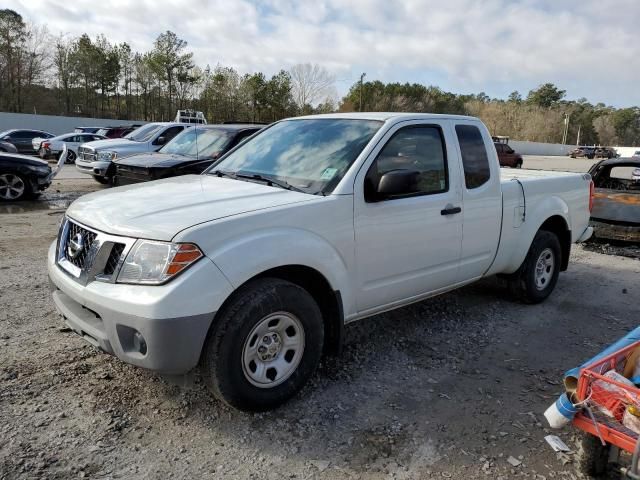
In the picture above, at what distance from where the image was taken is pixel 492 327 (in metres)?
4.82

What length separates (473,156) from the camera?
175 inches

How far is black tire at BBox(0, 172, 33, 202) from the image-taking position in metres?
10.9

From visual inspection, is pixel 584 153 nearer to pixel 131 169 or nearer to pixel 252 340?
pixel 131 169

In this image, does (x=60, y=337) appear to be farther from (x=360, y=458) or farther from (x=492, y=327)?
(x=492, y=327)

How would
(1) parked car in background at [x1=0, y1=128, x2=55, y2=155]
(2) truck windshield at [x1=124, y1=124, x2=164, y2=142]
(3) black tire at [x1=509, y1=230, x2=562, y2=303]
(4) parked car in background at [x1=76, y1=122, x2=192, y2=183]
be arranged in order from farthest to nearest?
(1) parked car in background at [x1=0, y1=128, x2=55, y2=155]
(2) truck windshield at [x1=124, y1=124, x2=164, y2=142]
(4) parked car in background at [x1=76, y1=122, x2=192, y2=183]
(3) black tire at [x1=509, y1=230, x2=562, y2=303]

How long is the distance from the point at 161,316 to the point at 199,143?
811 centimetres

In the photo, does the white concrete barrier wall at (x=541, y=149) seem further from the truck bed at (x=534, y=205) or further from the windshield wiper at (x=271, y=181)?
the windshield wiper at (x=271, y=181)

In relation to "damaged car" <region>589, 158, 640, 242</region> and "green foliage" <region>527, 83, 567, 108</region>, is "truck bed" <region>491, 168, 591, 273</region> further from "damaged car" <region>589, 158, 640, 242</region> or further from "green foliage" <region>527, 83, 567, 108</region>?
"green foliage" <region>527, 83, 567, 108</region>

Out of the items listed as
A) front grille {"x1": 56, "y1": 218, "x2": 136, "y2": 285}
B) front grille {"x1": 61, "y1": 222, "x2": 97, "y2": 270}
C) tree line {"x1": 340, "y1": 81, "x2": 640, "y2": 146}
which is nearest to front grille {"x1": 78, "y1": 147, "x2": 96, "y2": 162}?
front grille {"x1": 61, "y1": 222, "x2": 97, "y2": 270}

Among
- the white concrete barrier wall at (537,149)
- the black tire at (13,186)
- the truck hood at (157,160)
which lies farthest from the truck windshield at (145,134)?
the white concrete barrier wall at (537,149)

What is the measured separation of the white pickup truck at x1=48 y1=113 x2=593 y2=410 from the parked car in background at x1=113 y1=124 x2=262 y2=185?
4910mm

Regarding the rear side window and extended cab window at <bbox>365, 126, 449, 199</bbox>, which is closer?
extended cab window at <bbox>365, 126, 449, 199</bbox>

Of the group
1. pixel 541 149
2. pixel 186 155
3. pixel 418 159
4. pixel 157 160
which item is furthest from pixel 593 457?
pixel 541 149

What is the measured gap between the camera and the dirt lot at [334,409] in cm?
271
